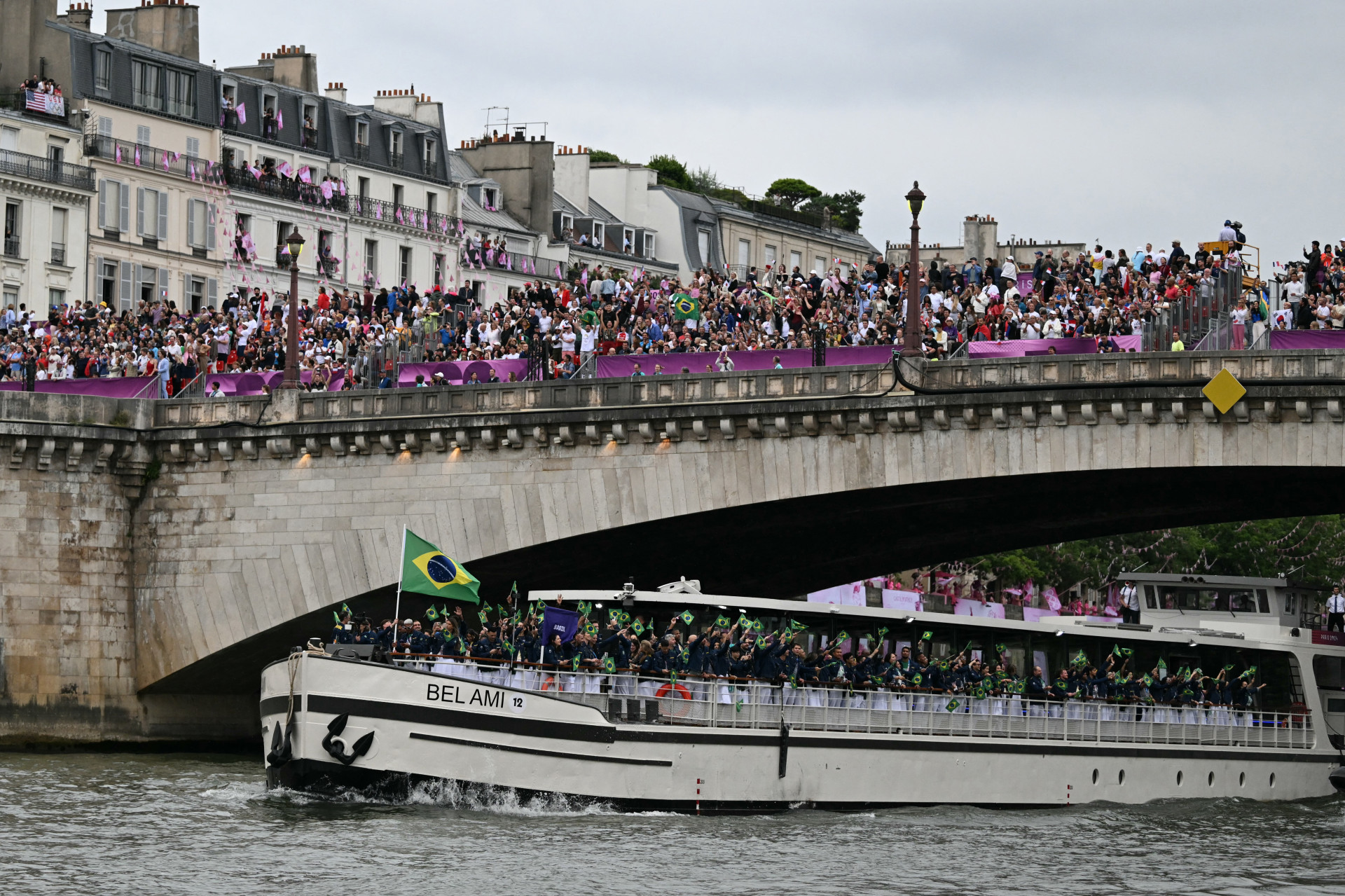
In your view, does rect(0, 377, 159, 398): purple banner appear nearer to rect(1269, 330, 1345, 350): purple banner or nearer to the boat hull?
the boat hull

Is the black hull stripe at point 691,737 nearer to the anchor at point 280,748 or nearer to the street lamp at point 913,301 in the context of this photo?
the anchor at point 280,748

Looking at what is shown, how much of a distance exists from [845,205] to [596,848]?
88.2 meters

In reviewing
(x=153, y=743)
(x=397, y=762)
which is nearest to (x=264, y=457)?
(x=153, y=743)

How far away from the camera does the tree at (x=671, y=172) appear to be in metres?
108

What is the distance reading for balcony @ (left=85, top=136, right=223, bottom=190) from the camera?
66375 millimetres

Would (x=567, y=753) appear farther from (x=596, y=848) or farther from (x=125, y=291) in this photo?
(x=125, y=291)

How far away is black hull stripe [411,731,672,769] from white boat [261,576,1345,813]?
2cm

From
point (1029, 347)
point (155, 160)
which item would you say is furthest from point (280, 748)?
point (155, 160)

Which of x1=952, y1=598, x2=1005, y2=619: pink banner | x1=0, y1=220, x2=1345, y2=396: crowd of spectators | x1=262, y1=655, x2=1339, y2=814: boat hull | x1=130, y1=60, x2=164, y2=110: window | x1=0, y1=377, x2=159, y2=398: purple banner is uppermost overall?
x1=130, y1=60, x2=164, y2=110: window

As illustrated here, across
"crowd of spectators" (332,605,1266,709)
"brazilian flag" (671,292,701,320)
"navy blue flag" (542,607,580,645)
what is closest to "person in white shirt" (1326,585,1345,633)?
"crowd of spectators" (332,605,1266,709)

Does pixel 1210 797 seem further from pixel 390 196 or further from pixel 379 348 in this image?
pixel 390 196

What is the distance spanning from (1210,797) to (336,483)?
746 inches

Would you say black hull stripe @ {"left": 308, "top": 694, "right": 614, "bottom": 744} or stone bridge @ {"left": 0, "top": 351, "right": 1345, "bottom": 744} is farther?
stone bridge @ {"left": 0, "top": 351, "right": 1345, "bottom": 744}

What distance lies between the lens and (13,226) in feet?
209
